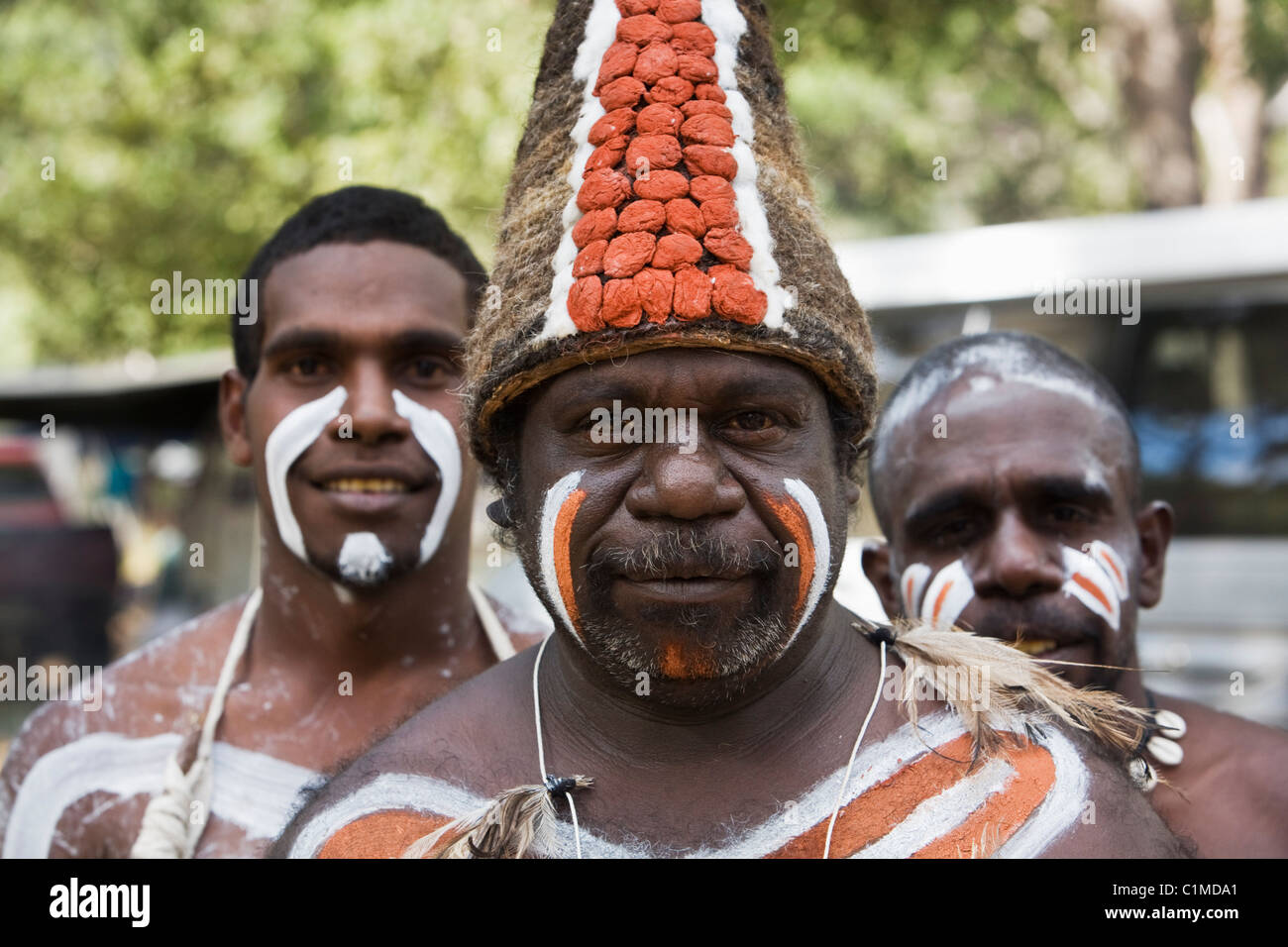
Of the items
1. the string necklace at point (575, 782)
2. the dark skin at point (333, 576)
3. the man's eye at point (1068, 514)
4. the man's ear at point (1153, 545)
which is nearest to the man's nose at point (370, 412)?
the dark skin at point (333, 576)

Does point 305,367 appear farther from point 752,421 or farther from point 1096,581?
point 1096,581

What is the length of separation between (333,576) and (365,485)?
0.77 ft

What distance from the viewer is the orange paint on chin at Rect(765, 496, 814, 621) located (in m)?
2.08

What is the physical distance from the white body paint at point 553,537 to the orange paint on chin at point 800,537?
332mm

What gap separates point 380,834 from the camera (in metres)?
2.16

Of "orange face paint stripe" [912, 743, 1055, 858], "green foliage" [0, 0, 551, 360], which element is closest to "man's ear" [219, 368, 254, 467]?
"orange face paint stripe" [912, 743, 1055, 858]

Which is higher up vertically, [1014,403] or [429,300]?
[429,300]

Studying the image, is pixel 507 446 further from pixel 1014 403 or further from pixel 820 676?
pixel 1014 403

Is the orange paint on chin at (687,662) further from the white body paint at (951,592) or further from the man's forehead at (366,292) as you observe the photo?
the man's forehead at (366,292)

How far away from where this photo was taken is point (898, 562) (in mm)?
3031

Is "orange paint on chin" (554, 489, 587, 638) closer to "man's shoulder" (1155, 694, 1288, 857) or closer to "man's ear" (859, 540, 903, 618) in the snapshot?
"man's ear" (859, 540, 903, 618)

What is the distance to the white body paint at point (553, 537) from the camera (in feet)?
7.00

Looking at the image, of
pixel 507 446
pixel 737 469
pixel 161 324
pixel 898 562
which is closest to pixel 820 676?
pixel 737 469

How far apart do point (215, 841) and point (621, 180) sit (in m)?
1.82
